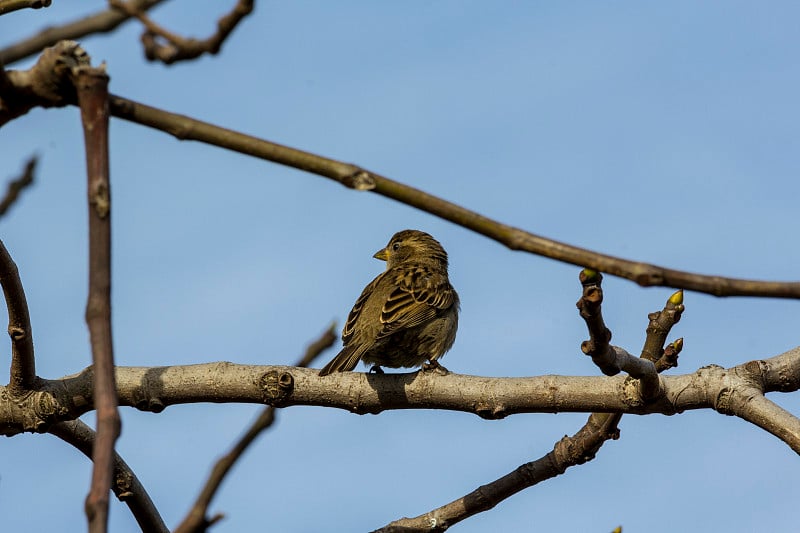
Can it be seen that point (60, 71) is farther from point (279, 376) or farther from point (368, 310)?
point (368, 310)

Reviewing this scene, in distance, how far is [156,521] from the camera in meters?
5.38

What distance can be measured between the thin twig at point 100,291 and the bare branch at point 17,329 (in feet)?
8.71

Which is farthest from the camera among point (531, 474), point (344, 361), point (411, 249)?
point (411, 249)

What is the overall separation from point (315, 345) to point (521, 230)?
64 cm

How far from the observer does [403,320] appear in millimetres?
8070

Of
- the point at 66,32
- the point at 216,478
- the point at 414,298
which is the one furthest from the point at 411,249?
the point at 216,478

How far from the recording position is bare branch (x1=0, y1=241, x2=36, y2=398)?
495 centimetres

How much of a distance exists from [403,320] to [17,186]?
367cm

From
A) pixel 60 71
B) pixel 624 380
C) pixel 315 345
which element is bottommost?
pixel 315 345

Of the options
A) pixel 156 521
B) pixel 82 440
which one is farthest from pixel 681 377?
pixel 82 440

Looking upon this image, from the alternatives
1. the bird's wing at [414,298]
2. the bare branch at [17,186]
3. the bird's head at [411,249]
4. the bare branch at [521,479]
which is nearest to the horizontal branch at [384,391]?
the bare branch at [521,479]

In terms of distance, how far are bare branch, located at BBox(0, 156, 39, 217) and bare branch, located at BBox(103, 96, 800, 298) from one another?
240 centimetres

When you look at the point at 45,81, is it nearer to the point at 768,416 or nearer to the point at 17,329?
the point at 17,329

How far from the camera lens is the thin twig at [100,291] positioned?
175 cm
